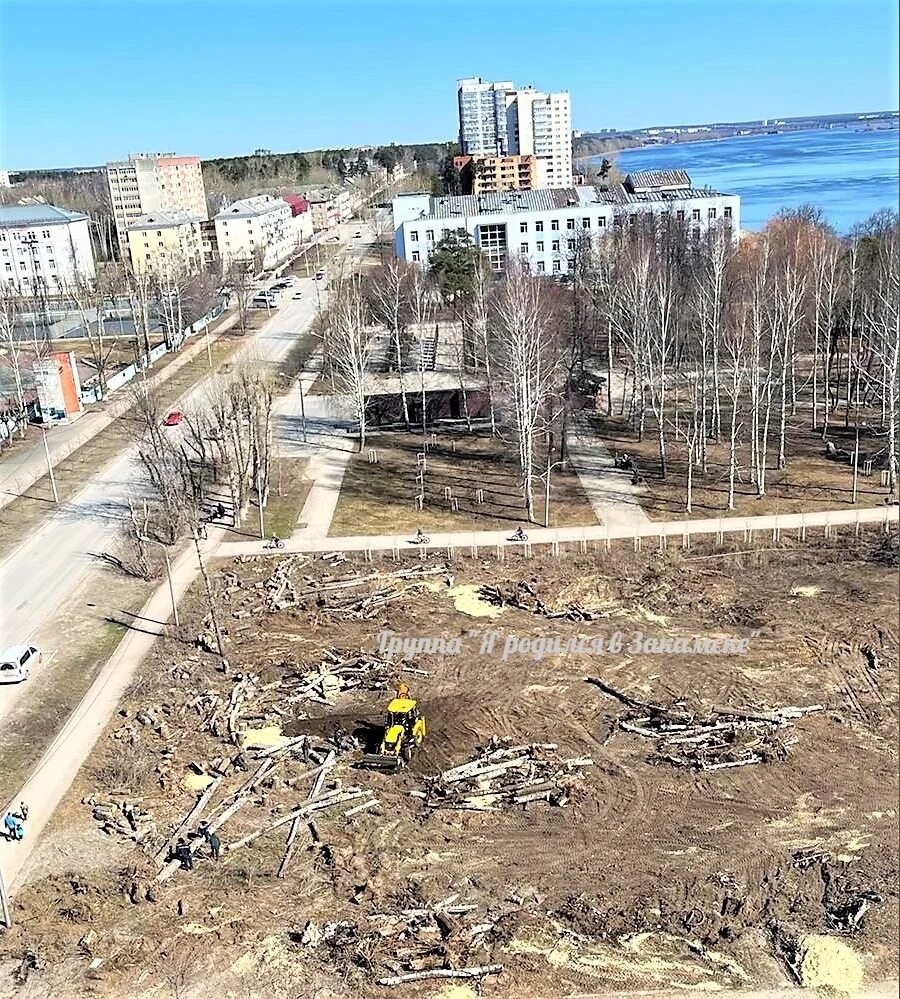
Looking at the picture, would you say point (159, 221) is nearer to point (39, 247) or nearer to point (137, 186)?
point (39, 247)

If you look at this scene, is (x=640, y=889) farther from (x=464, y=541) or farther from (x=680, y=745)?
(x=464, y=541)

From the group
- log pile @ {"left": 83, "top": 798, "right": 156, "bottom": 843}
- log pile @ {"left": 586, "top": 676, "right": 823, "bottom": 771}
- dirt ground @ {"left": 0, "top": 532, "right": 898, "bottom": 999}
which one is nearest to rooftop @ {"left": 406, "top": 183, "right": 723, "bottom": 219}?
dirt ground @ {"left": 0, "top": 532, "right": 898, "bottom": 999}

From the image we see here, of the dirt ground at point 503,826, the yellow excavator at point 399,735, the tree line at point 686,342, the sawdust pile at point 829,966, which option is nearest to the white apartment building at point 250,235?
the tree line at point 686,342

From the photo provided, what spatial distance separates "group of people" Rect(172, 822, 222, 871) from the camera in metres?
13.4

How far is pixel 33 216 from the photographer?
234 feet

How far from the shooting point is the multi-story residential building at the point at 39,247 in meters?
70.2

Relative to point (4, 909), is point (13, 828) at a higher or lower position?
higher

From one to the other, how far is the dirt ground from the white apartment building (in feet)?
199

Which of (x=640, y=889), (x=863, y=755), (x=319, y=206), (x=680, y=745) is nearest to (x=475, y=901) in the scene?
(x=640, y=889)

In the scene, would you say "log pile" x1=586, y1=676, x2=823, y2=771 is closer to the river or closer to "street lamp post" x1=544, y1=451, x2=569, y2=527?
"street lamp post" x1=544, y1=451, x2=569, y2=527

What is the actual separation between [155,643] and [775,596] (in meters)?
13.7

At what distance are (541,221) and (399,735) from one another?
47851 mm

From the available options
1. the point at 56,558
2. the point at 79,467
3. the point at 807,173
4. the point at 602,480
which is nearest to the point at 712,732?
the point at 602,480

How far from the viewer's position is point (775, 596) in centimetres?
2072
